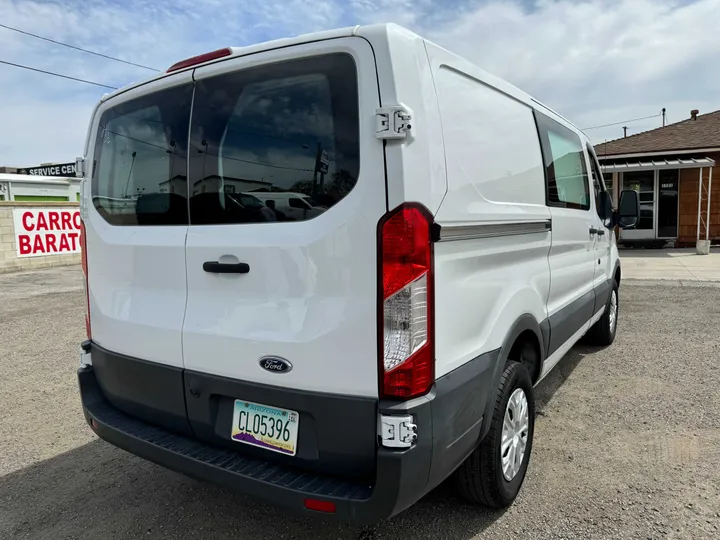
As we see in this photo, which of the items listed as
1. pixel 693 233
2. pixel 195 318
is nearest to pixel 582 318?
pixel 195 318

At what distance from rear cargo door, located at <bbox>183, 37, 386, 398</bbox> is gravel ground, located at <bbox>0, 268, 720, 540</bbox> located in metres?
0.96

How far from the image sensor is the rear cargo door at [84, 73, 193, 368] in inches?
92.6

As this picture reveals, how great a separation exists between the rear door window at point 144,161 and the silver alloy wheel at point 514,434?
5.90 ft

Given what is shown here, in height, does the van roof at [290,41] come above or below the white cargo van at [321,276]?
above

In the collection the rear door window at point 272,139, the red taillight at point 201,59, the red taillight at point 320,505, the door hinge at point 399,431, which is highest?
the red taillight at point 201,59

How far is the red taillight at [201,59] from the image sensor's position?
223 cm

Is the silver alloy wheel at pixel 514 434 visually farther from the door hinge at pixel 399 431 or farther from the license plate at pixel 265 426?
the license plate at pixel 265 426

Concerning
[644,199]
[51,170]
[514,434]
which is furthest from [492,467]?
[51,170]

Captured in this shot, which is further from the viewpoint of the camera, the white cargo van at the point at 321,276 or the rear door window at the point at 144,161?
the rear door window at the point at 144,161

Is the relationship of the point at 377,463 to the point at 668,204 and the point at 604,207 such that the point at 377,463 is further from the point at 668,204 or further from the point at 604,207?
the point at 668,204

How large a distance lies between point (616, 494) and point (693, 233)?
15400 mm

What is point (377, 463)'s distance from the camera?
5.94 ft

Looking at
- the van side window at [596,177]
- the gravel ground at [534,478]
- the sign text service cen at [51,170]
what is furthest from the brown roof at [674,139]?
the sign text service cen at [51,170]

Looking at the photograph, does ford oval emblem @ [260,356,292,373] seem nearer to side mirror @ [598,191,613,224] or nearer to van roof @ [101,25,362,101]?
van roof @ [101,25,362,101]
